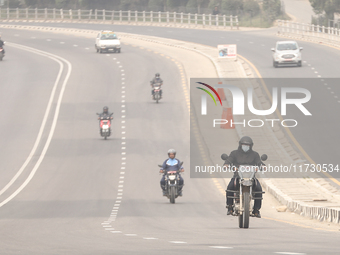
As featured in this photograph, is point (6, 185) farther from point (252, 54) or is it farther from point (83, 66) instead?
point (252, 54)

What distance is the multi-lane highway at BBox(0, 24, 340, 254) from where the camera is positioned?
12430 mm

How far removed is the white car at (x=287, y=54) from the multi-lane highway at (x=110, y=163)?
1089 millimetres

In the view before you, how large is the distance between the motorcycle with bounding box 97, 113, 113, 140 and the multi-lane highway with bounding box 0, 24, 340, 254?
473mm

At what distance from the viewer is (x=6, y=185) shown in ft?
88.6

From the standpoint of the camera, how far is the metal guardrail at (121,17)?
292 ft

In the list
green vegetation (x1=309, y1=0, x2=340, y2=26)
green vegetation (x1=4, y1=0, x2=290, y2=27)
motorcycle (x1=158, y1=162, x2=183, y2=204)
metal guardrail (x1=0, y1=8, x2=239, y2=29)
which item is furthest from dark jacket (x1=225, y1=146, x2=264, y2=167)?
green vegetation (x1=4, y1=0, x2=290, y2=27)

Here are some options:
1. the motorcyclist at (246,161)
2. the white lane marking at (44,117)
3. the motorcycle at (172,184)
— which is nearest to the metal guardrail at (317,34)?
the white lane marking at (44,117)

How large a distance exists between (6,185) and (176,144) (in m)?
9.80

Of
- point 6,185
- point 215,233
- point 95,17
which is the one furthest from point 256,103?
point 95,17

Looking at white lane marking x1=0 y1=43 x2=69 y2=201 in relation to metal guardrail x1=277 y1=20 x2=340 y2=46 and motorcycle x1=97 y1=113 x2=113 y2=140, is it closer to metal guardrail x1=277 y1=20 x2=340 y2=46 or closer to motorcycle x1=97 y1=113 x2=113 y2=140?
motorcycle x1=97 y1=113 x2=113 y2=140

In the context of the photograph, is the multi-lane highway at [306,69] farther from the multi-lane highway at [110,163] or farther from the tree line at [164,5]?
the tree line at [164,5]

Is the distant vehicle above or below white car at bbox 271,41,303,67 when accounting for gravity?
below

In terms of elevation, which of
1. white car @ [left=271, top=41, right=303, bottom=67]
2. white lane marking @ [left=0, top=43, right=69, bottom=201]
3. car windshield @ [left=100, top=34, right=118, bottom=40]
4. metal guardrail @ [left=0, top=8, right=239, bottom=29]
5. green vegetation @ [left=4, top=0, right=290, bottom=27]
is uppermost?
green vegetation @ [left=4, top=0, right=290, bottom=27]

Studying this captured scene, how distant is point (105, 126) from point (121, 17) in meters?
63.7
